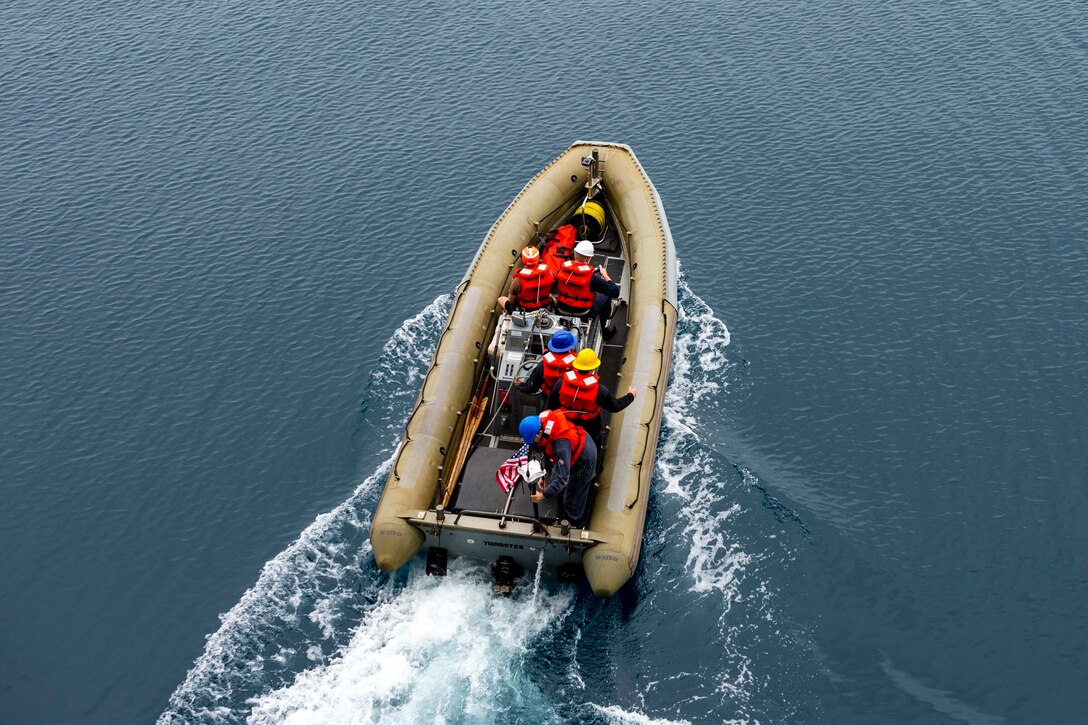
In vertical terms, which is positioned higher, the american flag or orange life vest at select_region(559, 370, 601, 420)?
orange life vest at select_region(559, 370, 601, 420)

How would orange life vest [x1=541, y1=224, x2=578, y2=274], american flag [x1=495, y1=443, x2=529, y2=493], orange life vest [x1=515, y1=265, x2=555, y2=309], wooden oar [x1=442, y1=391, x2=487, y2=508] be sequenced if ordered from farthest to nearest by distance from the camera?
orange life vest [x1=541, y1=224, x2=578, y2=274], orange life vest [x1=515, y1=265, x2=555, y2=309], wooden oar [x1=442, y1=391, x2=487, y2=508], american flag [x1=495, y1=443, x2=529, y2=493]

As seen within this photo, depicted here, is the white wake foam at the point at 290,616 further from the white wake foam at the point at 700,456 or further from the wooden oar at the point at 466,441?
the white wake foam at the point at 700,456

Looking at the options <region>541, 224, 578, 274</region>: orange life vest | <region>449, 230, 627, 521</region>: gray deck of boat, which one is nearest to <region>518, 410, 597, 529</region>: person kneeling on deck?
<region>449, 230, 627, 521</region>: gray deck of boat

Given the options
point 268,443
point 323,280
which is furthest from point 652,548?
point 323,280

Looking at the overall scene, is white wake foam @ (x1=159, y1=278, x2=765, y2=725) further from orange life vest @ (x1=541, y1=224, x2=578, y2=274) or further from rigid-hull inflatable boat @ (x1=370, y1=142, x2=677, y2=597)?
orange life vest @ (x1=541, y1=224, x2=578, y2=274)

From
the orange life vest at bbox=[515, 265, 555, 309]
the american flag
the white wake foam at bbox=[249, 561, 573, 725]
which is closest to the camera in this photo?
the white wake foam at bbox=[249, 561, 573, 725]

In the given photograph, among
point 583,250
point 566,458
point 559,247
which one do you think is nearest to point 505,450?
point 566,458

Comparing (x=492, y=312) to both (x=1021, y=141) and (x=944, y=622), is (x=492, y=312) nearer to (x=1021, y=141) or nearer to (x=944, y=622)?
(x=944, y=622)
